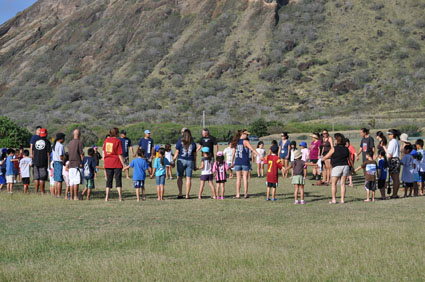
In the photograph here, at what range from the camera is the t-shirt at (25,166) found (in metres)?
16.9

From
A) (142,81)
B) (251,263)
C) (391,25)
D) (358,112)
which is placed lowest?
(251,263)

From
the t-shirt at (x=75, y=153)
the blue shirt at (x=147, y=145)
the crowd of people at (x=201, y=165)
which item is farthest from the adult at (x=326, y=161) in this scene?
the t-shirt at (x=75, y=153)

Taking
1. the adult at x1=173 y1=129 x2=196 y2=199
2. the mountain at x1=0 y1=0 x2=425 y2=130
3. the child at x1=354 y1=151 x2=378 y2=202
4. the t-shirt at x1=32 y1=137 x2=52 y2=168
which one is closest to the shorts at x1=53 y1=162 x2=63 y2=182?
the t-shirt at x1=32 y1=137 x2=52 y2=168

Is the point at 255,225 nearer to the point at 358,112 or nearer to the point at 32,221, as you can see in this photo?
the point at 32,221

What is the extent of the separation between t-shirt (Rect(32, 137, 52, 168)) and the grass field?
1.89 metres

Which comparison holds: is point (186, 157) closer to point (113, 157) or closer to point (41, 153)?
point (113, 157)

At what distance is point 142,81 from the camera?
106438 mm

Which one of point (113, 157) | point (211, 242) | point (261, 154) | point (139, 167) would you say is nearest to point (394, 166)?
point (139, 167)

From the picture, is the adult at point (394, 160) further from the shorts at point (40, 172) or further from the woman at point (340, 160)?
the shorts at point (40, 172)

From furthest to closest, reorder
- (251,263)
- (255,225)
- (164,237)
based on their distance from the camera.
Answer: (255,225) → (164,237) → (251,263)

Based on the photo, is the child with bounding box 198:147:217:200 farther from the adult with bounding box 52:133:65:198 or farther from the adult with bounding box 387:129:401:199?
the adult with bounding box 387:129:401:199

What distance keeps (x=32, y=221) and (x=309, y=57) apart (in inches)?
3702

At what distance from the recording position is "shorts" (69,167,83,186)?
1459 centimetres

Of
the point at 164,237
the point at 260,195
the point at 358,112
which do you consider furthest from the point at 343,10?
the point at 164,237
